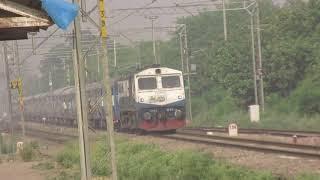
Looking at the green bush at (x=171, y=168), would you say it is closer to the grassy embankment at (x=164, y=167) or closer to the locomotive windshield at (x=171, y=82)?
the grassy embankment at (x=164, y=167)

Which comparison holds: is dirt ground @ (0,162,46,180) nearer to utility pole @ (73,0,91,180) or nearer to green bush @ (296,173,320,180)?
utility pole @ (73,0,91,180)

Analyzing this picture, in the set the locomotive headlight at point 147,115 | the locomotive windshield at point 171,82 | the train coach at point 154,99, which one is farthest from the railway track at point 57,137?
the locomotive windshield at point 171,82

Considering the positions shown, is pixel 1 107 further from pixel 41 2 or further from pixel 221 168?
pixel 41 2

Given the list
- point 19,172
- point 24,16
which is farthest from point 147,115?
point 24,16

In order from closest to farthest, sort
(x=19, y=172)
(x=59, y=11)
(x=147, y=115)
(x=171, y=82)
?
(x=59, y=11)
(x=19, y=172)
(x=147, y=115)
(x=171, y=82)

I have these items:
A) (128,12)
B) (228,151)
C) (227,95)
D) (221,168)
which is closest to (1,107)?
(227,95)

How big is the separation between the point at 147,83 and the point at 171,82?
1.20 m

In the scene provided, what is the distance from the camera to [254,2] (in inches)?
Answer: 1417

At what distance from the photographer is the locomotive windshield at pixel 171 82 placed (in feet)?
103

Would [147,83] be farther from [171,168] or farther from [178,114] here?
[171,168]

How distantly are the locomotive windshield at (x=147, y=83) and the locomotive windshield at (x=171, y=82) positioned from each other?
1.44ft

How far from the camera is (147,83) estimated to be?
102 ft

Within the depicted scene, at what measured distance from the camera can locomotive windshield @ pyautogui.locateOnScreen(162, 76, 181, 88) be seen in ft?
103

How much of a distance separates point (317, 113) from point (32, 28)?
29074 mm
